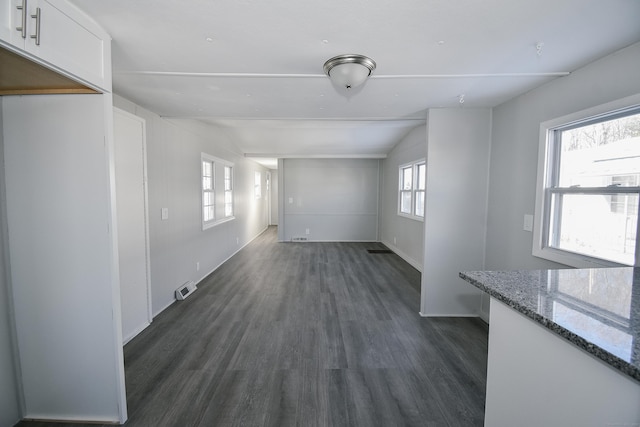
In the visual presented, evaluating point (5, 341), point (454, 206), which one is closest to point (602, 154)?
point (454, 206)

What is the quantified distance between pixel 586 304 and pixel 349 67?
1731 mm

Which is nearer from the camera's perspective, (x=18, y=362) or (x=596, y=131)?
(x=18, y=362)

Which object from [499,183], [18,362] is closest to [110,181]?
[18,362]

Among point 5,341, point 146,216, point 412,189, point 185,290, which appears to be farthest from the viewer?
point 412,189

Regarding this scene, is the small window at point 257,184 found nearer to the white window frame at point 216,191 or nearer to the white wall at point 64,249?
the white window frame at point 216,191

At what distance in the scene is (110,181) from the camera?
1552mm

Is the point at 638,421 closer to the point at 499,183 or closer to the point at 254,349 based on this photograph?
the point at 254,349

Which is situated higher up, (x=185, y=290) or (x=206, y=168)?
(x=206, y=168)

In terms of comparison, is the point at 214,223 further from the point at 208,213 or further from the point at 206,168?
the point at 206,168

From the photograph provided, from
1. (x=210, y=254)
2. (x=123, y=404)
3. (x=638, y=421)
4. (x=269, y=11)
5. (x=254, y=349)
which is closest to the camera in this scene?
(x=638, y=421)

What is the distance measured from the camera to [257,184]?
825cm

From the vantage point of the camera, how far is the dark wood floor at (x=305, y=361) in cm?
173

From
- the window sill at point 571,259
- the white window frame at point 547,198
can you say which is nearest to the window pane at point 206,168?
the white window frame at point 547,198

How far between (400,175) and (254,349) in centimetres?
471
